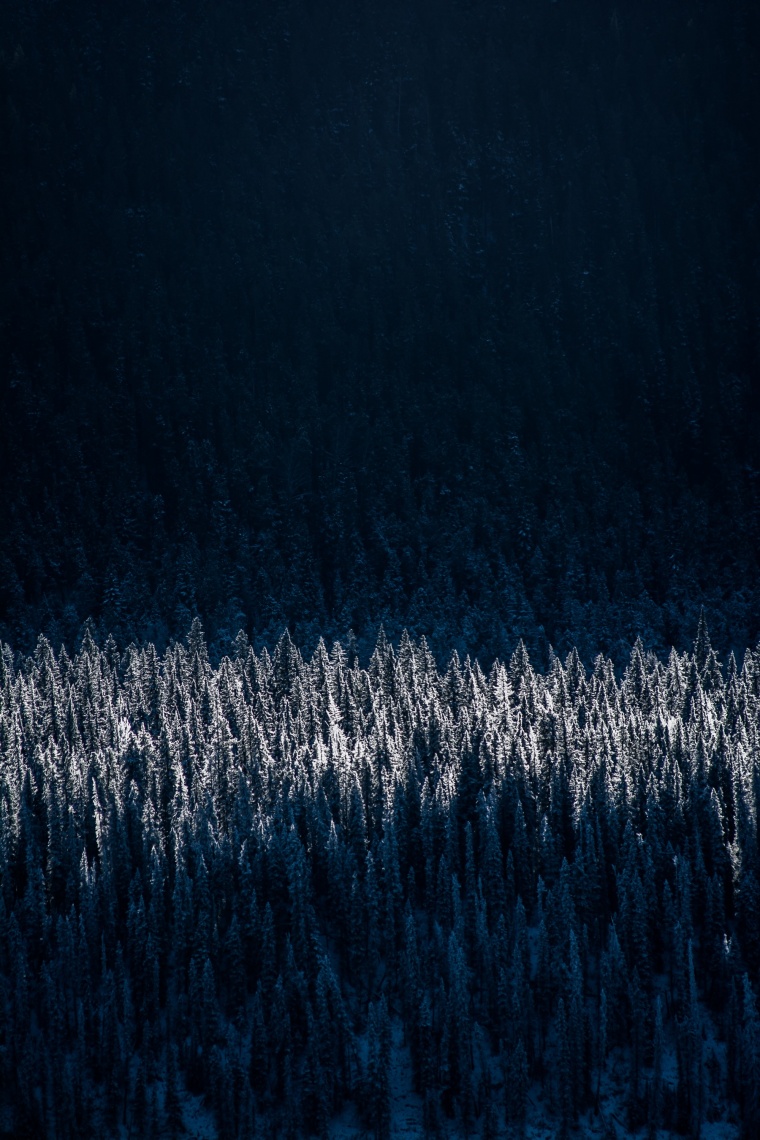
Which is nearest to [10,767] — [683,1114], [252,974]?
[252,974]

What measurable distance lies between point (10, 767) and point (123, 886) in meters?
23.0

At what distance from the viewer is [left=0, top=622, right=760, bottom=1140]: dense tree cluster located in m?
93.8

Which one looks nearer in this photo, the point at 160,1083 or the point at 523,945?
the point at 160,1083

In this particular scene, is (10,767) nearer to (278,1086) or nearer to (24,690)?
(24,690)

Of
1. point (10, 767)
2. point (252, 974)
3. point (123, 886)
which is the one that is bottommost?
point (252, 974)

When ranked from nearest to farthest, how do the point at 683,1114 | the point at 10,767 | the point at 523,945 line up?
the point at 683,1114, the point at 523,945, the point at 10,767

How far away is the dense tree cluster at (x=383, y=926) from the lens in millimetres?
93812

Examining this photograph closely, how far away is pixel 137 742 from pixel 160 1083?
135 ft

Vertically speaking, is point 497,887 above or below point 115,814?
below

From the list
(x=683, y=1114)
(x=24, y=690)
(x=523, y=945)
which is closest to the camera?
(x=683, y=1114)

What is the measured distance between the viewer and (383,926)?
351ft

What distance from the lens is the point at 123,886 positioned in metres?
110

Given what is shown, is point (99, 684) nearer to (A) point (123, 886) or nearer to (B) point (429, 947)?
(A) point (123, 886)

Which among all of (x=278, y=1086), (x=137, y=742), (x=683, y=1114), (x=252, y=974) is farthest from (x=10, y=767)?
(x=683, y=1114)
